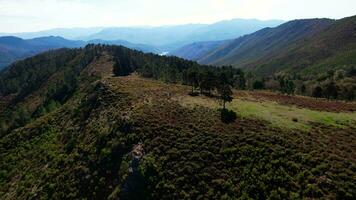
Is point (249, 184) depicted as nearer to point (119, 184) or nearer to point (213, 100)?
point (119, 184)

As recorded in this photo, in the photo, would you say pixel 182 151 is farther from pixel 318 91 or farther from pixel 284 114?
pixel 318 91

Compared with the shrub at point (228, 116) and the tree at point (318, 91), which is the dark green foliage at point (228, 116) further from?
the tree at point (318, 91)

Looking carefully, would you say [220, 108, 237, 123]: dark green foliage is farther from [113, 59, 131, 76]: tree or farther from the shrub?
[113, 59, 131, 76]: tree

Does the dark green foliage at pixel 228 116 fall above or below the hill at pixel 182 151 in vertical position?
above

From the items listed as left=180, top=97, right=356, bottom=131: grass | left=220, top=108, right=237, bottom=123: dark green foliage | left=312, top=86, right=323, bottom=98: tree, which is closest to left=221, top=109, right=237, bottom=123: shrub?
left=220, top=108, right=237, bottom=123: dark green foliage

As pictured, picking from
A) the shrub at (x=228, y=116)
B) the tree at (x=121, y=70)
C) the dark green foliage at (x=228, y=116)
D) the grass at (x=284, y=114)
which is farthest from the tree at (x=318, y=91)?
the tree at (x=121, y=70)

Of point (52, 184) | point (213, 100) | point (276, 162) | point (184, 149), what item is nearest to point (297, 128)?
point (276, 162)
